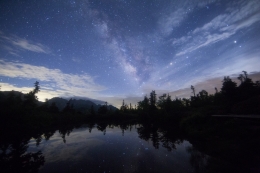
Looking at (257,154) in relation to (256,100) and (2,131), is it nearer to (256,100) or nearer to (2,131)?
(256,100)

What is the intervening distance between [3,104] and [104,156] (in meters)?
13.8

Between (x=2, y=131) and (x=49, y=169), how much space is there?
8.24 metres

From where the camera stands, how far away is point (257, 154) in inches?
390

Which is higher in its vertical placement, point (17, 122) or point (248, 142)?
point (17, 122)

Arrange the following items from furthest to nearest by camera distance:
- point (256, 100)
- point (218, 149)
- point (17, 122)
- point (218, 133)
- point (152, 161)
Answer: point (256, 100)
point (218, 133)
point (17, 122)
point (218, 149)
point (152, 161)

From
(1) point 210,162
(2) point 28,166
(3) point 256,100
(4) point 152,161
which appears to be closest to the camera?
(1) point 210,162

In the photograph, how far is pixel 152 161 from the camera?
1109 centimetres

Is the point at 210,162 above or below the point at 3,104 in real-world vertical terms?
below

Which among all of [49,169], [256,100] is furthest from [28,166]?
[256,100]

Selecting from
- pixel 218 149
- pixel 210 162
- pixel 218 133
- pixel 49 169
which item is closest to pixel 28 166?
pixel 49 169

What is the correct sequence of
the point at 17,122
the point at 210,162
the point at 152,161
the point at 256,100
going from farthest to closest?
the point at 256,100 < the point at 17,122 < the point at 152,161 < the point at 210,162

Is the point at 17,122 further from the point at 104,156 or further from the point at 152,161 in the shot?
the point at 152,161

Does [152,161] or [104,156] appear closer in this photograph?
[152,161]

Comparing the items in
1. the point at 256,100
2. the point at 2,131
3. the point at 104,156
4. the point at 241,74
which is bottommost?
the point at 104,156
